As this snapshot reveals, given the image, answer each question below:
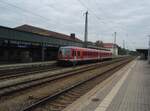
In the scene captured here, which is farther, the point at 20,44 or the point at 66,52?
the point at 20,44

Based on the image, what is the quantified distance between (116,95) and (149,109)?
7.68 ft

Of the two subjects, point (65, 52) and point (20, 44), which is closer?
point (65, 52)

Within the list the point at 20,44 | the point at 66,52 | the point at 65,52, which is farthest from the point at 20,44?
the point at 66,52

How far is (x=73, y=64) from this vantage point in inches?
1137

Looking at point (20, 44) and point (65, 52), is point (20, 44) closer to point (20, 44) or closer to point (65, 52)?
point (20, 44)

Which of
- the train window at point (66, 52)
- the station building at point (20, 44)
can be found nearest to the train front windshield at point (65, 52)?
the train window at point (66, 52)

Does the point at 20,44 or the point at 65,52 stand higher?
the point at 20,44

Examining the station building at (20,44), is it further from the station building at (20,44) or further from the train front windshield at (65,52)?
the train front windshield at (65,52)

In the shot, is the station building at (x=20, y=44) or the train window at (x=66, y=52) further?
the station building at (x=20, y=44)

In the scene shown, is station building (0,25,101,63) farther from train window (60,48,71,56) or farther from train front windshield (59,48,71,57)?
train window (60,48,71,56)

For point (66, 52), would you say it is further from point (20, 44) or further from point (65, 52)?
point (20, 44)

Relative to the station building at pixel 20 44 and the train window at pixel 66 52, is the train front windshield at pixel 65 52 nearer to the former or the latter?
the train window at pixel 66 52

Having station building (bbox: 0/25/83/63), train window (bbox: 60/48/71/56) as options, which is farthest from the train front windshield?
station building (bbox: 0/25/83/63)

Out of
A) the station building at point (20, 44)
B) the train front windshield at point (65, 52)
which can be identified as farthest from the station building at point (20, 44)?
the train front windshield at point (65, 52)
